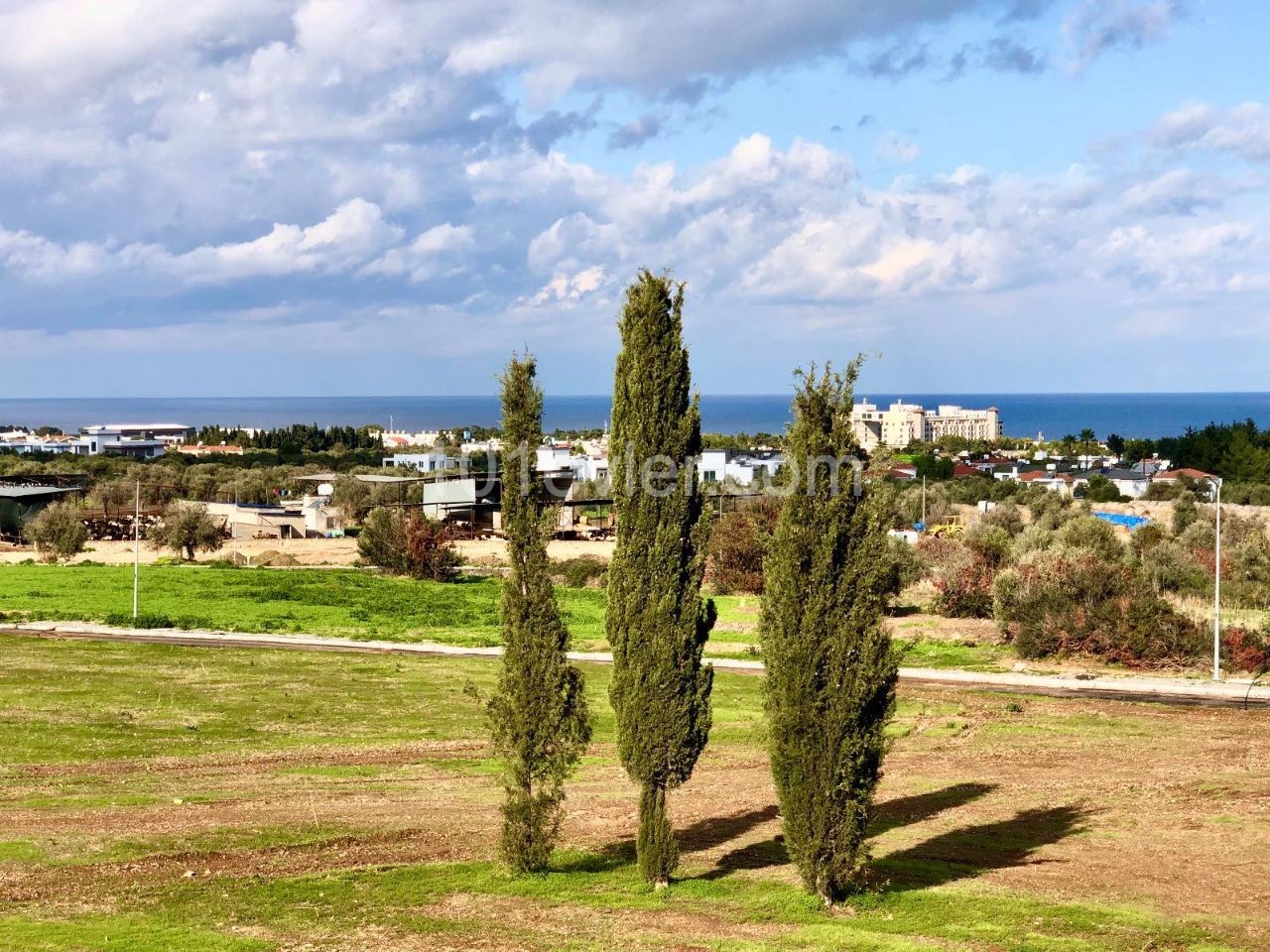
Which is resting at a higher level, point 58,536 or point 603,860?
point 58,536

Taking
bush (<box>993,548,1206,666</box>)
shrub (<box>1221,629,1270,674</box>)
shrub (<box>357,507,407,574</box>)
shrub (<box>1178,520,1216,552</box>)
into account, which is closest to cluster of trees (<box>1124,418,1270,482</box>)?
shrub (<box>1178,520,1216,552</box>)

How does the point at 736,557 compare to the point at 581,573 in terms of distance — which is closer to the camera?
the point at 736,557

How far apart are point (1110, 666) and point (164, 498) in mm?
72197

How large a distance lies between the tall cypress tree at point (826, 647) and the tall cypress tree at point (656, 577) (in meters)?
1.08

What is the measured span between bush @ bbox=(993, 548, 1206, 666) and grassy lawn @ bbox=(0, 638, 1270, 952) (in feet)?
27.7

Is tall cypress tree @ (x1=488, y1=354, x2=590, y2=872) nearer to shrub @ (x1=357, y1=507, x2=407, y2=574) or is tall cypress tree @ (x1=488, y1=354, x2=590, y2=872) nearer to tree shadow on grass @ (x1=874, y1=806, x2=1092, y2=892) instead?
tree shadow on grass @ (x1=874, y1=806, x2=1092, y2=892)

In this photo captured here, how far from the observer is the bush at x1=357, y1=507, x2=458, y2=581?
192 ft

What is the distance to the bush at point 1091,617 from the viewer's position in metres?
37.8

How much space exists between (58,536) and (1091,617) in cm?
5058

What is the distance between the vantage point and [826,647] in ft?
46.3

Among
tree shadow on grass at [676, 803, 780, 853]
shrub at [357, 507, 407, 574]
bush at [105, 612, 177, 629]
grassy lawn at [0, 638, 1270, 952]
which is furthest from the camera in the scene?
shrub at [357, 507, 407, 574]

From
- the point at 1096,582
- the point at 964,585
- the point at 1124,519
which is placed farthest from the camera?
the point at 1124,519

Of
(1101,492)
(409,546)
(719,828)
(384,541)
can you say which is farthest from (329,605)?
(1101,492)

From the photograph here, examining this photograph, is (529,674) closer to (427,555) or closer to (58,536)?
(427,555)
